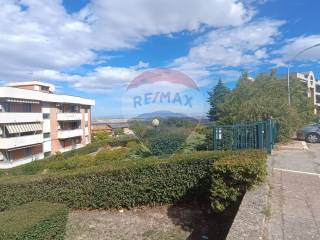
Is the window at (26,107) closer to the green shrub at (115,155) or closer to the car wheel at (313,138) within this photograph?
the green shrub at (115,155)

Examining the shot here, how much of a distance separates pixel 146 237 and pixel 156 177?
5.02ft

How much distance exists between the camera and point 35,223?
5.09m

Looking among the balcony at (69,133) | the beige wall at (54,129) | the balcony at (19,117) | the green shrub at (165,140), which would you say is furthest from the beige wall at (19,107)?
the green shrub at (165,140)

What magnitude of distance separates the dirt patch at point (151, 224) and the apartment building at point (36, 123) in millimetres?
25992

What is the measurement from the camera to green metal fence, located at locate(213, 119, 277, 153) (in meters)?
9.52

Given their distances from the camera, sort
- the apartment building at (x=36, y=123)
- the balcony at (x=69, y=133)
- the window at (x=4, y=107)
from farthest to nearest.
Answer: the balcony at (x=69, y=133) → the apartment building at (x=36, y=123) → the window at (x=4, y=107)

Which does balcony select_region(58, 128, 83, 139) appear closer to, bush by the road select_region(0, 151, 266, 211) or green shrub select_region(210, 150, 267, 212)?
bush by the road select_region(0, 151, 266, 211)

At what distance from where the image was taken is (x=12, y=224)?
5027 mm

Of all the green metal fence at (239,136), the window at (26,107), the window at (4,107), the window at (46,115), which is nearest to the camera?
the green metal fence at (239,136)

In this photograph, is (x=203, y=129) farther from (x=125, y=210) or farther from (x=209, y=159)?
(x=125, y=210)

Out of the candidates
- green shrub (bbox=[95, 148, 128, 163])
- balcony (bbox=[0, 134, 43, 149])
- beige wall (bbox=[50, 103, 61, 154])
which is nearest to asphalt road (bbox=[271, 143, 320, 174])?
green shrub (bbox=[95, 148, 128, 163])

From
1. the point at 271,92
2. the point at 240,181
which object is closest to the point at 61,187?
the point at 240,181

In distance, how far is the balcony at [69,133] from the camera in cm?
4181

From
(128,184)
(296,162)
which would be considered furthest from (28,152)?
(296,162)
